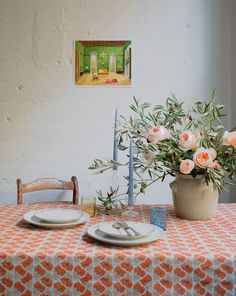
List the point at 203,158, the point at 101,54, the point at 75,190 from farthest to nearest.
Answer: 1. the point at 101,54
2. the point at 75,190
3. the point at 203,158

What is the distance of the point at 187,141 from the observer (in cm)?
123

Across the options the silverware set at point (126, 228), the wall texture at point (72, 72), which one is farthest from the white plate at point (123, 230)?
the wall texture at point (72, 72)

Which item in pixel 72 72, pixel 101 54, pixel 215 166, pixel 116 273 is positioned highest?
pixel 101 54

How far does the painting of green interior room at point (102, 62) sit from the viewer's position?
2271mm

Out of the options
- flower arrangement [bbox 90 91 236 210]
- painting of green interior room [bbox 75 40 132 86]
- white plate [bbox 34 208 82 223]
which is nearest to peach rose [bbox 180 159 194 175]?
flower arrangement [bbox 90 91 236 210]

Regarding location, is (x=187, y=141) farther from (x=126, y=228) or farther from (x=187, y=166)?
(x=126, y=228)

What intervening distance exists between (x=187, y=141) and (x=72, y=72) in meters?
1.31

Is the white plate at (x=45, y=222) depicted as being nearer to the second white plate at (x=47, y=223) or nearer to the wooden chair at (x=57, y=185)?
the second white plate at (x=47, y=223)

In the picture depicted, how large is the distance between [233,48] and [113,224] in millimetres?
1713

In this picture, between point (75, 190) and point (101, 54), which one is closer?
point (75, 190)

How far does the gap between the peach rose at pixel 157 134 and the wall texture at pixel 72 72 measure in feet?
3.38

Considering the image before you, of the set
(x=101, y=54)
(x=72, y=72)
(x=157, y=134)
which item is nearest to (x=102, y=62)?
(x=101, y=54)

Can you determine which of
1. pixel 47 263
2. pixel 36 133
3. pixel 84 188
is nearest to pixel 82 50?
pixel 36 133

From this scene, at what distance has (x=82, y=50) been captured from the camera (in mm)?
2279
